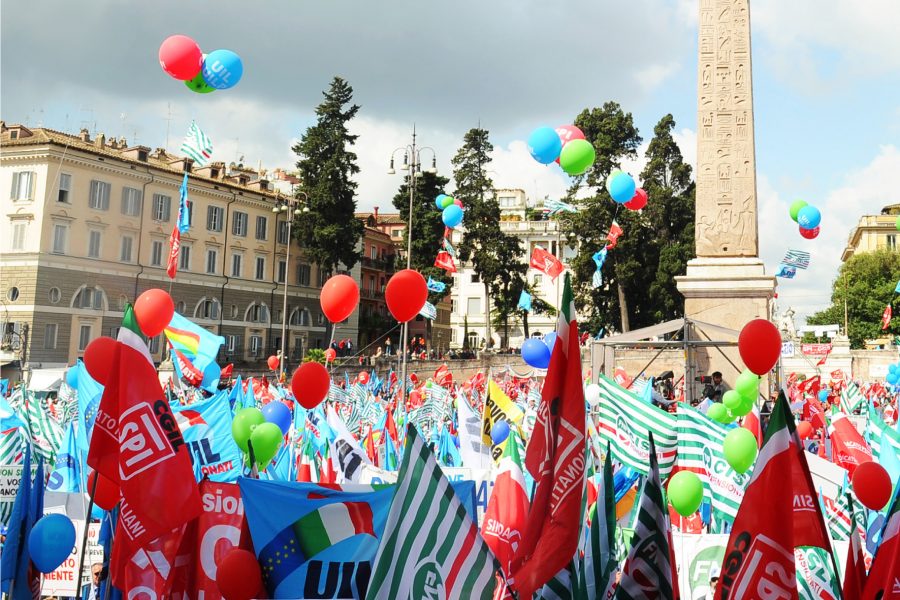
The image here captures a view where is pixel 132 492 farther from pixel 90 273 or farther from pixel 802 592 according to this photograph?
pixel 90 273

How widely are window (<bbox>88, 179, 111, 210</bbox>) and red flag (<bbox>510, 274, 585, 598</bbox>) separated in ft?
129

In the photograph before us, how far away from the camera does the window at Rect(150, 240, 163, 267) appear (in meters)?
43.5

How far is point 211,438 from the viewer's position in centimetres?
760

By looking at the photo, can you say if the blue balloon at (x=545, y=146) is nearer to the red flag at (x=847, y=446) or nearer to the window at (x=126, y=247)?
the red flag at (x=847, y=446)

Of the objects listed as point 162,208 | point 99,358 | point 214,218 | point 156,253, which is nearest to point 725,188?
point 99,358

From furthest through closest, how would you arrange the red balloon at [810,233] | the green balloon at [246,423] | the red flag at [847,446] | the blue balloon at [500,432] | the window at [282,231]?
the window at [282,231]
the red balloon at [810,233]
the blue balloon at [500,432]
the red flag at [847,446]
the green balloon at [246,423]

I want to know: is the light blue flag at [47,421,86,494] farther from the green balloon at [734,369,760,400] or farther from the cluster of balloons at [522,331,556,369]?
the green balloon at [734,369,760,400]

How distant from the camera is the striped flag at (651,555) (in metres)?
3.82

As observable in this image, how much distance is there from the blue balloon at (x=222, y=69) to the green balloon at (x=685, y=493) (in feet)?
20.4

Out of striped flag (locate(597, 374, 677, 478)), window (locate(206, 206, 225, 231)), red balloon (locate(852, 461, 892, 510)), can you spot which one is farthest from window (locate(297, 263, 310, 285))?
red balloon (locate(852, 461, 892, 510))

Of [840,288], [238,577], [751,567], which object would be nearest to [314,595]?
[238,577]

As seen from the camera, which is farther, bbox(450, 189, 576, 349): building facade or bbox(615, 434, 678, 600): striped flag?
bbox(450, 189, 576, 349): building facade

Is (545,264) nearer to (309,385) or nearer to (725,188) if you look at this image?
(725,188)

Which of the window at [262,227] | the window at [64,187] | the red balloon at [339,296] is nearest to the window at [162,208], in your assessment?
the window at [64,187]
